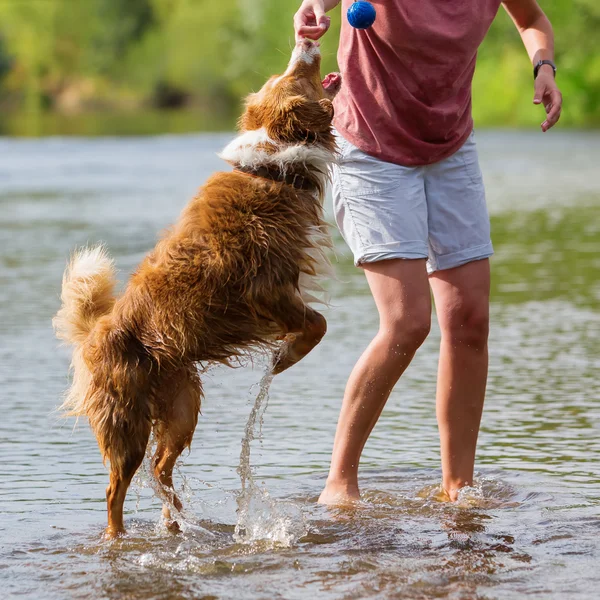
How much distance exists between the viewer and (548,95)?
16.4 ft

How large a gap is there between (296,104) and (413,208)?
607mm

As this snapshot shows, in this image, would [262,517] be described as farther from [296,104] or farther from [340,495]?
[296,104]

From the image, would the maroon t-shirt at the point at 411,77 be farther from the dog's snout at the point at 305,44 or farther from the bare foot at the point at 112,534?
the bare foot at the point at 112,534

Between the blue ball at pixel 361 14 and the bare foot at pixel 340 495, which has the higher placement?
the blue ball at pixel 361 14

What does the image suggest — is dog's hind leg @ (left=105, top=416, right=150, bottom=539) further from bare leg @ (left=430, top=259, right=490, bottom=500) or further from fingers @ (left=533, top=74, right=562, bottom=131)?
fingers @ (left=533, top=74, right=562, bottom=131)

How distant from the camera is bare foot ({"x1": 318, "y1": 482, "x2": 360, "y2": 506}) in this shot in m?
4.80

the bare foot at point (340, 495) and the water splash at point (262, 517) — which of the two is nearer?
the water splash at point (262, 517)

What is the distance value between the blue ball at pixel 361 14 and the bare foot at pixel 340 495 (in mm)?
1826

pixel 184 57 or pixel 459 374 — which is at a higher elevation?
pixel 184 57

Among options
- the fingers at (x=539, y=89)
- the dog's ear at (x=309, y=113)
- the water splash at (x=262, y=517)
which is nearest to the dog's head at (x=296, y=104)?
the dog's ear at (x=309, y=113)

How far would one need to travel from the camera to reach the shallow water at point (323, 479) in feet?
13.1

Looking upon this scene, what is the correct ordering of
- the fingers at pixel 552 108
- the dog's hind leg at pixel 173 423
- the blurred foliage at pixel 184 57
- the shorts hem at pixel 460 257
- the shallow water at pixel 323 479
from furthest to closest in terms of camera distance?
the blurred foliage at pixel 184 57
the fingers at pixel 552 108
the shorts hem at pixel 460 257
the dog's hind leg at pixel 173 423
the shallow water at pixel 323 479

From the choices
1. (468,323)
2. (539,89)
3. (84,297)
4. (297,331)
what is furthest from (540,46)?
(84,297)

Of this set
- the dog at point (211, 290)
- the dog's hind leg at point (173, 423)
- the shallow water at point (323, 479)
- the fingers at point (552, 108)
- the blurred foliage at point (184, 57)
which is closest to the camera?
the shallow water at point (323, 479)
